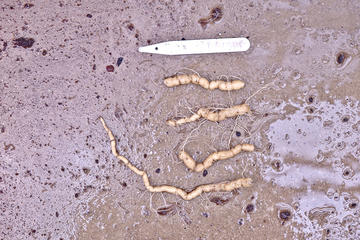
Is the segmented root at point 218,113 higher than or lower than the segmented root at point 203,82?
lower

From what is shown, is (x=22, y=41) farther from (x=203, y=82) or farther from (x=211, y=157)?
(x=211, y=157)

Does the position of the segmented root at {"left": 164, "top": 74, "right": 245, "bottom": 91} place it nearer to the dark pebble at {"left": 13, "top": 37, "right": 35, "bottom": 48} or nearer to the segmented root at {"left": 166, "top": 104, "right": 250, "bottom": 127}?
the segmented root at {"left": 166, "top": 104, "right": 250, "bottom": 127}

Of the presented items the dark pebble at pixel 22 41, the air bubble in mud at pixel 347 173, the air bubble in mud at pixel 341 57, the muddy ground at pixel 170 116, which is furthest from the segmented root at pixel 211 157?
the dark pebble at pixel 22 41

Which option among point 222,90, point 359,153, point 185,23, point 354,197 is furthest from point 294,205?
point 185,23

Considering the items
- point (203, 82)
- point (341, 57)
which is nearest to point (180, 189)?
point (203, 82)

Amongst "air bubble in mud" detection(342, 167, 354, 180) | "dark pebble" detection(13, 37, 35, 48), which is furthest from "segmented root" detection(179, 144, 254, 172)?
"dark pebble" detection(13, 37, 35, 48)

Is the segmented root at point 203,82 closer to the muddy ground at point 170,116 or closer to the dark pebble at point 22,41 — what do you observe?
the muddy ground at point 170,116
